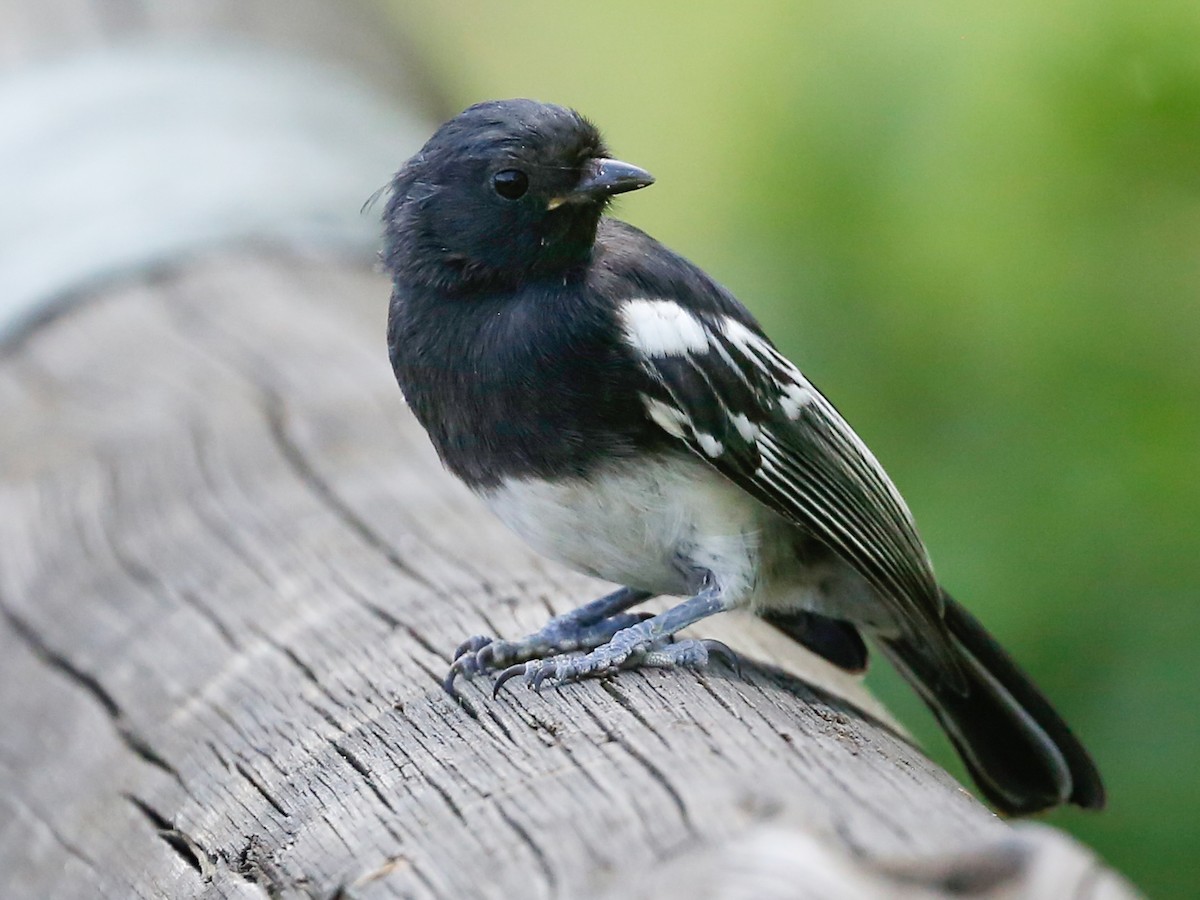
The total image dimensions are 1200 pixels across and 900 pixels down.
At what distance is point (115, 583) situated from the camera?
3.72 metres

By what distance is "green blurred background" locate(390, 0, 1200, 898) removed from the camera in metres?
4.11

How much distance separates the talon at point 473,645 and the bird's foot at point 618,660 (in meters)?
0.08

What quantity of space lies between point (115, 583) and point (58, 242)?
1972mm

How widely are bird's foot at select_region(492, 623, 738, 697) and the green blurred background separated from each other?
174 cm

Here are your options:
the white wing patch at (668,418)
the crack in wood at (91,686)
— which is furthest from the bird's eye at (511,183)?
the crack in wood at (91,686)

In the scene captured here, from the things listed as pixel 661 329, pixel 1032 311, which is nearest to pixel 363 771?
pixel 661 329

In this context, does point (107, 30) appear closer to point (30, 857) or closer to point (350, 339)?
point (350, 339)

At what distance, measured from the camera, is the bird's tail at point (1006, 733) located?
3.41 m

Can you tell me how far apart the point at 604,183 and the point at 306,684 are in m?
1.20

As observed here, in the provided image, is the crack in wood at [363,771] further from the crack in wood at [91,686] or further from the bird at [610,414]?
the crack in wood at [91,686]

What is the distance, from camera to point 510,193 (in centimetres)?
307

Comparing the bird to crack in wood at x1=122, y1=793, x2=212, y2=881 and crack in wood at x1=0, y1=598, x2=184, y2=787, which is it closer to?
crack in wood at x1=122, y1=793, x2=212, y2=881

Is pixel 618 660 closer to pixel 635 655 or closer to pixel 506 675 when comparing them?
pixel 635 655

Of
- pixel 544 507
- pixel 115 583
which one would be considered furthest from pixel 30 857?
pixel 544 507
